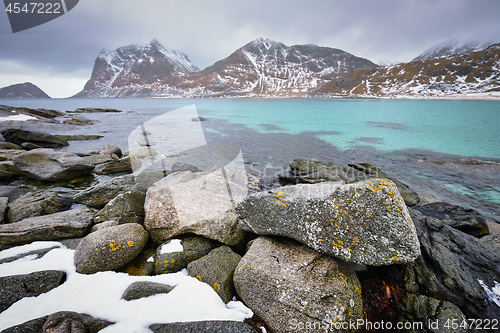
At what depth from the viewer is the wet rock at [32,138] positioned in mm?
18141

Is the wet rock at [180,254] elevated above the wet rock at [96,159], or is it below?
above

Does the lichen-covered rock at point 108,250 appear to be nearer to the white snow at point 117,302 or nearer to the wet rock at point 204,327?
the white snow at point 117,302

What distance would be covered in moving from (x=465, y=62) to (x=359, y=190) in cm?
22608

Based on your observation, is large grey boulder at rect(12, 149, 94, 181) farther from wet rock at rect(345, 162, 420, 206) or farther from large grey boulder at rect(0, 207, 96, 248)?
wet rock at rect(345, 162, 420, 206)

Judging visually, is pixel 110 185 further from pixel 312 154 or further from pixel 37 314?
pixel 312 154

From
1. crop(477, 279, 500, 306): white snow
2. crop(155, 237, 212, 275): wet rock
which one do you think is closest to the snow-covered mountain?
crop(477, 279, 500, 306): white snow

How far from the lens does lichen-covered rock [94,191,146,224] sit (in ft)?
18.9

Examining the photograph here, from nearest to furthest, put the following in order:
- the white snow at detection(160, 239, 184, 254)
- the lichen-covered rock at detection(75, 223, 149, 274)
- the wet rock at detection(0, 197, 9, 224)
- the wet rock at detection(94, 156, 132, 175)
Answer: the lichen-covered rock at detection(75, 223, 149, 274), the white snow at detection(160, 239, 184, 254), the wet rock at detection(0, 197, 9, 224), the wet rock at detection(94, 156, 132, 175)

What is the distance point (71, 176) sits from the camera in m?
10.3

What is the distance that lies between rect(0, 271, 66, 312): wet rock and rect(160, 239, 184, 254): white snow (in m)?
1.81

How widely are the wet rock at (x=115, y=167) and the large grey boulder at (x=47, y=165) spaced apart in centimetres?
114

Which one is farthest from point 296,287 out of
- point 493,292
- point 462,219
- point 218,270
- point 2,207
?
point 2,207

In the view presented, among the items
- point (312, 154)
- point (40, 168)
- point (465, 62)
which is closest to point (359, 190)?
point (40, 168)

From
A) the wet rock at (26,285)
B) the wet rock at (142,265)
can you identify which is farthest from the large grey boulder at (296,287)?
the wet rock at (26,285)
